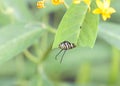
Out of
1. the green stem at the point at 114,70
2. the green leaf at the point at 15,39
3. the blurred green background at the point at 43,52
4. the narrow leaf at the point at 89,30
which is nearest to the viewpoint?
the narrow leaf at the point at 89,30

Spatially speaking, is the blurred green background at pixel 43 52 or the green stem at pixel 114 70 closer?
the blurred green background at pixel 43 52

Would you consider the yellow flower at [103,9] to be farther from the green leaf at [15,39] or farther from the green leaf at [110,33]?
the green leaf at [15,39]

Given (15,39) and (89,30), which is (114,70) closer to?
(15,39)

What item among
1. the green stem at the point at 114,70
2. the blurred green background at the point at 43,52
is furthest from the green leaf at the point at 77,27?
the green stem at the point at 114,70

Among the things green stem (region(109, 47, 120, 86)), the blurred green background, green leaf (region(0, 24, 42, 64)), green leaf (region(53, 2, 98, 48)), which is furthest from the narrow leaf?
green stem (region(109, 47, 120, 86))

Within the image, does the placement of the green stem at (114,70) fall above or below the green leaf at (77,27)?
below

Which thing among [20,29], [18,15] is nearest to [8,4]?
[18,15]

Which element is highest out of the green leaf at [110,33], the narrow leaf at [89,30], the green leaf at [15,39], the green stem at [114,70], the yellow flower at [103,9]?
the yellow flower at [103,9]
